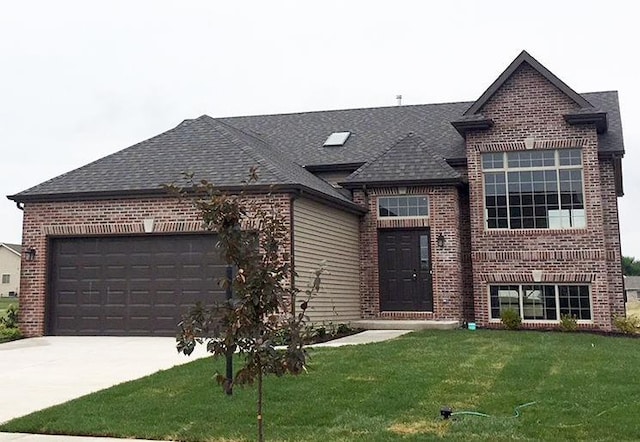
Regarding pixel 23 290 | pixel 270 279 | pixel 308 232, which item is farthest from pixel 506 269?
pixel 270 279

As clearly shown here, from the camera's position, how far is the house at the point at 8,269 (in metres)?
71.4

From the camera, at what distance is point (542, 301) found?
670 inches

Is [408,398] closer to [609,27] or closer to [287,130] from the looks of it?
[609,27]

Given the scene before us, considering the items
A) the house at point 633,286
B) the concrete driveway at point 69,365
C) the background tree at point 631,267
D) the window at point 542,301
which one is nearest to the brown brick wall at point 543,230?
the window at point 542,301

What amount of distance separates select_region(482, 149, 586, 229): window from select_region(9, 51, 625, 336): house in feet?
0.12

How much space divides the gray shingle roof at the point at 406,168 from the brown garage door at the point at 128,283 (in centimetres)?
520

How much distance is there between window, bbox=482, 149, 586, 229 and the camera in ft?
55.9

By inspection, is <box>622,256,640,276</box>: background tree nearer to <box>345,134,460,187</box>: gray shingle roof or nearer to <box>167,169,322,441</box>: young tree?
<box>345,134,460,187</box>: gray shingle roof

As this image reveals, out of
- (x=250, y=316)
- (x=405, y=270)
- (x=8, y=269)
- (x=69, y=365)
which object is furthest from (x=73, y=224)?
(x=8, y=269)

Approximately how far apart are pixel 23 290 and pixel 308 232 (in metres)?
6.87

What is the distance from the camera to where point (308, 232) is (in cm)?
1492

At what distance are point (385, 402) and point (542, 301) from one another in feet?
35.2

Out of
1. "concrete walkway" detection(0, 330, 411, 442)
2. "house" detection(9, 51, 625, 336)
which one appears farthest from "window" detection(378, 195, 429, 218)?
"concrete walkway" detection(0, 330, 411, 442)

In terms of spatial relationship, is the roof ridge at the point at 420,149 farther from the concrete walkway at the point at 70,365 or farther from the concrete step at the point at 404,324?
the concrete walkway at the point at 70,365
